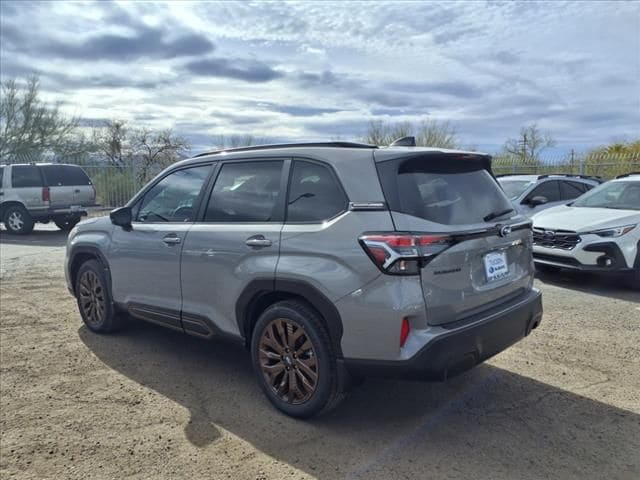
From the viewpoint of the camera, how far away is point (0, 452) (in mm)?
3305

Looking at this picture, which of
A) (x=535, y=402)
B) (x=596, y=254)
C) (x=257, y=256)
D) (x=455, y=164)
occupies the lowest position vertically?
(x=535, y=402)

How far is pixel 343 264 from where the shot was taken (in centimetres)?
323

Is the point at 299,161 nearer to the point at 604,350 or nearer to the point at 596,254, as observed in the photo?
the point at 604,350

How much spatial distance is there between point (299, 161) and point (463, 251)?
129 centimetres

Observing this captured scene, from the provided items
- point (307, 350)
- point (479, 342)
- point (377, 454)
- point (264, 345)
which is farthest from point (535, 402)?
point (264, 345)

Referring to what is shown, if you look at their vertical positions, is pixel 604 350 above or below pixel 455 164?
below

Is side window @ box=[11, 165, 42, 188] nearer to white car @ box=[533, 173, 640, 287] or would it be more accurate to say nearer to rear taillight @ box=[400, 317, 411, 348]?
white car @ box=[533, 173, 640, 287]

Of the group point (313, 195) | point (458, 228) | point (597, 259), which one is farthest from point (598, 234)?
point (313, 195)

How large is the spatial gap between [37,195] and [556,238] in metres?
12.7

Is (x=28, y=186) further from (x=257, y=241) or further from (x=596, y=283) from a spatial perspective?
(x=596, y=283)

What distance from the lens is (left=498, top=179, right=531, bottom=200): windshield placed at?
34.4ft

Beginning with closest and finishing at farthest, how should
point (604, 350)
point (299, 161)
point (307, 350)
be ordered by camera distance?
point (307, 350), point (299, 161), point (604, 350)

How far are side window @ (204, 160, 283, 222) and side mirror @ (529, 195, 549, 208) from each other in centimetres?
720

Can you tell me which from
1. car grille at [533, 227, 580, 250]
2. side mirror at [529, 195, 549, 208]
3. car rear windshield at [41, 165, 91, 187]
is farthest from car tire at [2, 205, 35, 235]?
car grille at [533, 227, 580, 250]
